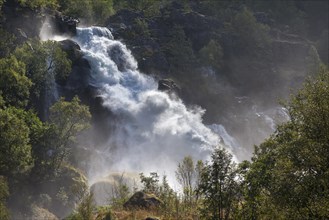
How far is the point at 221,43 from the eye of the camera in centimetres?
9169

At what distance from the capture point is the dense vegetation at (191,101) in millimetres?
15141

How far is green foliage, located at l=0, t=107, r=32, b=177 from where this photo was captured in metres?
35.1

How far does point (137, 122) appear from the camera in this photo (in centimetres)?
6041

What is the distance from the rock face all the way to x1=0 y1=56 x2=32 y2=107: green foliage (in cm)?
2738

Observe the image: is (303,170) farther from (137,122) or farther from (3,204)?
(137,122)

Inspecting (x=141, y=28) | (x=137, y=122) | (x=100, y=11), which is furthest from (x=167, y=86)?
(x=100, y=11)

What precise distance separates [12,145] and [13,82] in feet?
39.0

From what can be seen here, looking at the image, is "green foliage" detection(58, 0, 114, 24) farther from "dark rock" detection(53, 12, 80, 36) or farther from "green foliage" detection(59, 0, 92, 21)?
"dark rock" detection(53, 12, 80, 36)

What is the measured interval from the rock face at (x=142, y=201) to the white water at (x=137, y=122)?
92.1ft

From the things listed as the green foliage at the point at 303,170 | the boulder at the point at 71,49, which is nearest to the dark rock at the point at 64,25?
the boulder at the point at 71,49

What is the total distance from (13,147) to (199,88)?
5028 centimetres

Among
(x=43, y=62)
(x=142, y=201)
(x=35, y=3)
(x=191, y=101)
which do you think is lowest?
(x=142, y=201)

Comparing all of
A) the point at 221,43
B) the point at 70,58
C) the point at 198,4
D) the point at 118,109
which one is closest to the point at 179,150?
the point at 118,109

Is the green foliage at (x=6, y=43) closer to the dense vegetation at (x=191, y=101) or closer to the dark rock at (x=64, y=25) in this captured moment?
the dense vegetation at (x=191, y=101)
